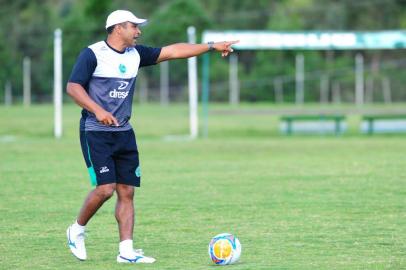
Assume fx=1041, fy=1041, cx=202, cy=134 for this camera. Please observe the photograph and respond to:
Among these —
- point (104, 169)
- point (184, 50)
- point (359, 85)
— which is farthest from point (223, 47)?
point (359, 85)

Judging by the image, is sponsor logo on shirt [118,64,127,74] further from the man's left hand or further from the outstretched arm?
the man's left hand

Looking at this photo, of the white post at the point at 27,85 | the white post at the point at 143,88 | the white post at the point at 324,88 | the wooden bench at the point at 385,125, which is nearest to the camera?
the wooden bench at the point at 385,125

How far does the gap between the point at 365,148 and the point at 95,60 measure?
1525 centimetres

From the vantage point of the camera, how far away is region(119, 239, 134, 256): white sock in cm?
914

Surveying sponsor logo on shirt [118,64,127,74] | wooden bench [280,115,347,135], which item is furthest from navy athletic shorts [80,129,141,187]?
wooden bench [280,115,347,135]

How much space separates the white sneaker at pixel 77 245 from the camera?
9.26 m

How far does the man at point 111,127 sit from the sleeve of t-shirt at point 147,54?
167 mm

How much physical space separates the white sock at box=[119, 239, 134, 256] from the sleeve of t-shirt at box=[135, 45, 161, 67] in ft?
5.49

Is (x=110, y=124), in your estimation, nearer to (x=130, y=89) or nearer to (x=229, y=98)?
(x=130, y=89)

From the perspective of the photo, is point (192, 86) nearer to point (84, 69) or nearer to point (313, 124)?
point (313, 124)

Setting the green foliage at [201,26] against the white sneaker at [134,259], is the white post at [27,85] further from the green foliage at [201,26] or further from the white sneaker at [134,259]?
the white sneaker at [134,259]

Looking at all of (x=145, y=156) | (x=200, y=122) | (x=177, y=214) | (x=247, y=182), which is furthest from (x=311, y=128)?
(x=177, y=214)

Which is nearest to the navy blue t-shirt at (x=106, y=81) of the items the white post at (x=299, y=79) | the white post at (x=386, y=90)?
the white post at (x=299, y=79)

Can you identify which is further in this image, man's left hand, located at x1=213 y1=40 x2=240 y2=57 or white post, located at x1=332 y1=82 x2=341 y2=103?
white post, located at x1=332 y1=82 x2=341 y2=103
